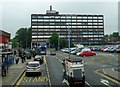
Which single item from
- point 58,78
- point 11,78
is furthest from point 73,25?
point 11,78

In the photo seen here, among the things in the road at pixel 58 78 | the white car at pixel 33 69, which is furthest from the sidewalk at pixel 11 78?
the white car at pixel 33 69

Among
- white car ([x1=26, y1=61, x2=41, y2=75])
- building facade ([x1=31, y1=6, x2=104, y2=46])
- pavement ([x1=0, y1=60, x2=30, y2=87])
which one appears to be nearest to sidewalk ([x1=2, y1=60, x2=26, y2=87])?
pavement ([x1=0, y1=60, x2=30, y2=87])

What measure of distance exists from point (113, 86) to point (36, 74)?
10640 millimetres

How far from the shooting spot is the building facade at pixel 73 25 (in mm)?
182500

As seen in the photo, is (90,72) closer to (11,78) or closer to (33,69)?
(33,69)

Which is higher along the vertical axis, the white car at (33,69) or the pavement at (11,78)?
the white car at (33,69)

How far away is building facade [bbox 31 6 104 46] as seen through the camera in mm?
182500

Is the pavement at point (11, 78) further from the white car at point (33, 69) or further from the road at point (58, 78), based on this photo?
the white car at point (33, 69)

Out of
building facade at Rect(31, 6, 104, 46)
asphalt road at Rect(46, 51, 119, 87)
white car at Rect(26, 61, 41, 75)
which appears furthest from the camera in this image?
building facade at Rect(31, 6, 104, 46)

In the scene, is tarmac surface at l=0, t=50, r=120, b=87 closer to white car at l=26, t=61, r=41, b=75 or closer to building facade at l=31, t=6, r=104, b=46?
white car at l=26, t=61, r=41, b=75

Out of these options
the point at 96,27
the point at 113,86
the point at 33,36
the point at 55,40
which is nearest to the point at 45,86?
the point at 113,86

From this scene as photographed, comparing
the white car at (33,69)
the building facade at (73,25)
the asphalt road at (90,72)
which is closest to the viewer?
the asphalt road at (90,72)

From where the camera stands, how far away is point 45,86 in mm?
20562

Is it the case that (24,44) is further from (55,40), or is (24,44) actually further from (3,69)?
(3,69)
